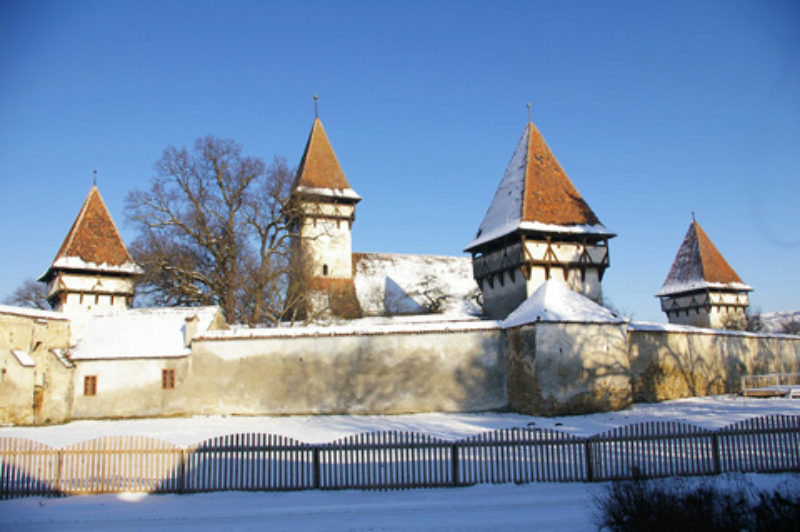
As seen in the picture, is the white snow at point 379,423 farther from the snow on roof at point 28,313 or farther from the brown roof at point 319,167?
the brown roof at point 319,167

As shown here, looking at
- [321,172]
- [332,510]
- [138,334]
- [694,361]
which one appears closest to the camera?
[332,510]

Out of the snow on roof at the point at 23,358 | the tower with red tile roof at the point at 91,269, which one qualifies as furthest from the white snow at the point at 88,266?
the snow on roof at the point at 23,358

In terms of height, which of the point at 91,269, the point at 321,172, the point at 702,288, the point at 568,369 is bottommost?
the point at 568,369

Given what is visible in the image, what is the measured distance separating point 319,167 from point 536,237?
15178 mm

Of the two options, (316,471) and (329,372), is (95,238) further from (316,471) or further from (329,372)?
(316,471)

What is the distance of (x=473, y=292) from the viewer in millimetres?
32875

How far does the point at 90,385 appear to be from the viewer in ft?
64.4

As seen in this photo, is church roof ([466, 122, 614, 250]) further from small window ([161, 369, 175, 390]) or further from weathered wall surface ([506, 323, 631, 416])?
small window ([161, 369, 175, 390])

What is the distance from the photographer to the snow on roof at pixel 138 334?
65.3ft

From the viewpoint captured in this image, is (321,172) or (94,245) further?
(321,172)

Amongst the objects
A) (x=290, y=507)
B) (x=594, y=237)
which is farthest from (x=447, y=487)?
(x=594, y=237)

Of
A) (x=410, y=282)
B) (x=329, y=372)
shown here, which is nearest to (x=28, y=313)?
(x=329, y=372)

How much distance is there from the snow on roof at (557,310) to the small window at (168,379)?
11.1 m

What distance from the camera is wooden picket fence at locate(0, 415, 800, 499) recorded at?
394 inches
